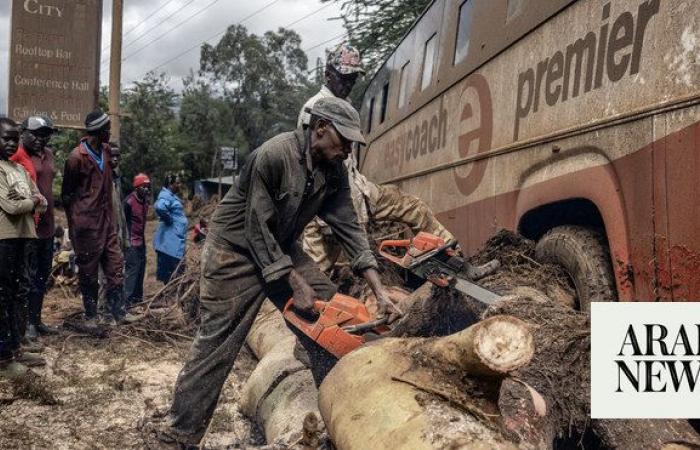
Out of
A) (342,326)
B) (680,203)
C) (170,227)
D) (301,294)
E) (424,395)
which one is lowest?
(424,395)

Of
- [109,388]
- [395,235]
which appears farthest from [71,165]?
[395,235]

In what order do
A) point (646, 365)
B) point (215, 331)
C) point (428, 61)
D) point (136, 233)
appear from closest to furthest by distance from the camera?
point (646, 365)
point (215, 331)
point (428, 61)
point (136, 233)

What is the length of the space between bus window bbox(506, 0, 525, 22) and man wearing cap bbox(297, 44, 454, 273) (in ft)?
3.77

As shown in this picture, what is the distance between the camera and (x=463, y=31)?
5.99 m

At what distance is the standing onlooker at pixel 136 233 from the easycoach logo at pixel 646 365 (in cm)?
612

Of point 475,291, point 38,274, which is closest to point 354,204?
point 475,291

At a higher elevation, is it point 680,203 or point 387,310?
point 680,203

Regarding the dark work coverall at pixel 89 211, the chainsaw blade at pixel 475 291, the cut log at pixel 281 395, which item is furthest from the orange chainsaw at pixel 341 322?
the dark work coverall at pixel 89 211

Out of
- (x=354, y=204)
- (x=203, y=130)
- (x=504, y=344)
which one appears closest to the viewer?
(x=504, y=344)

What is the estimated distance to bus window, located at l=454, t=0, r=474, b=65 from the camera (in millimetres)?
5828

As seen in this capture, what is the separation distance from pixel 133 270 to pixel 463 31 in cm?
454

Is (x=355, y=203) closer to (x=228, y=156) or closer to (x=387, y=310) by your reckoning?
(x=387, y=310)

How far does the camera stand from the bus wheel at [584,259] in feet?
11.5

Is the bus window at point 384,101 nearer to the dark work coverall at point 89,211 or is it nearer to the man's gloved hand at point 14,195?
the dark work coverall at point 89,211
